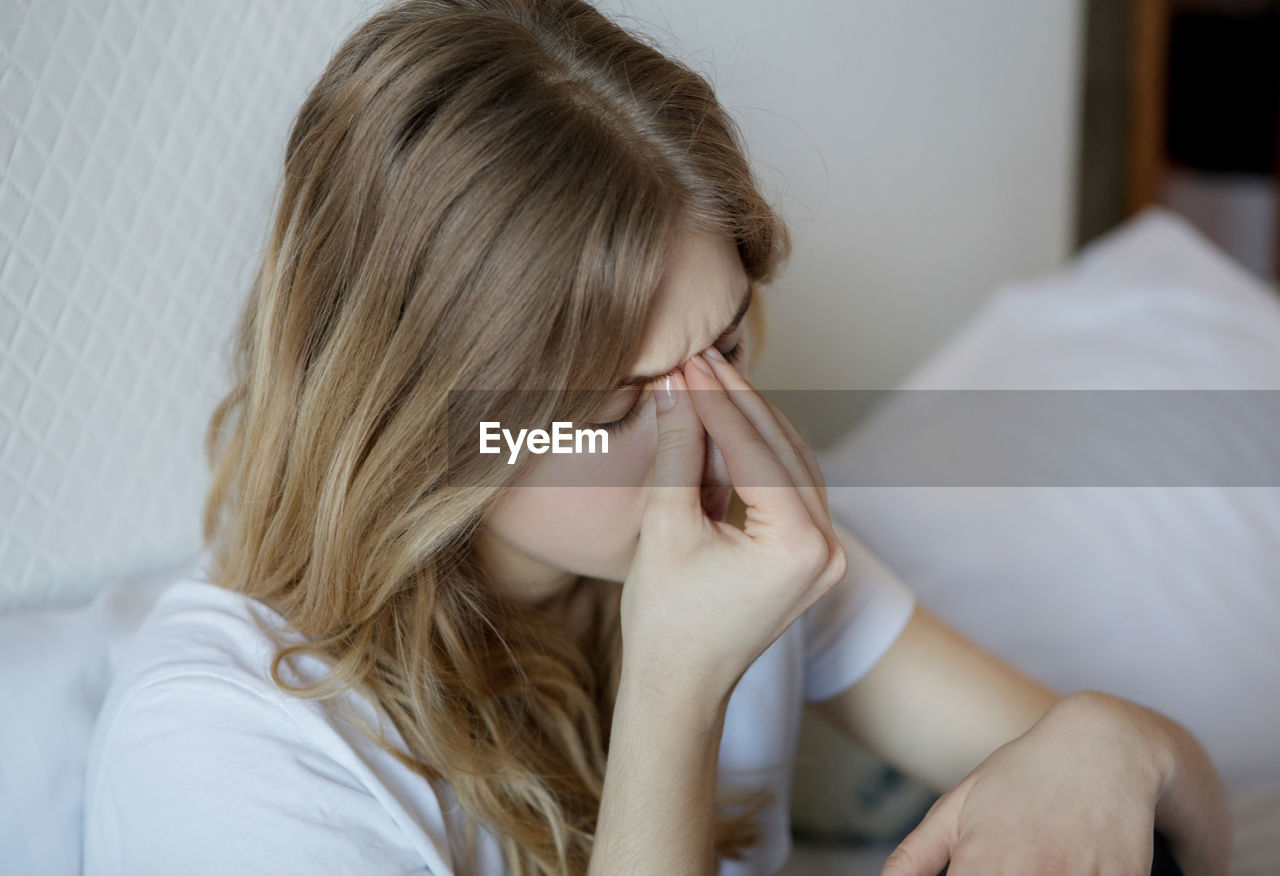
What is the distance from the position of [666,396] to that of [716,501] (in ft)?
0.36

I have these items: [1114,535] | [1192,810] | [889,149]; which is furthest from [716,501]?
[889,149]

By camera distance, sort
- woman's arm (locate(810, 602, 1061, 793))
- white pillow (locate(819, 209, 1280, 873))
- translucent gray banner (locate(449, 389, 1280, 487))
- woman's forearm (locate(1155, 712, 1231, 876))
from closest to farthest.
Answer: woman's forearm (locate(1155, 712, 1231, 876)) < woman's arm (locate(810, 602, 1061, 793)) < white pillow (locate(819, 209, 1280, 873)) < translucent gray banner (locate(449, 389, 1280, 487))

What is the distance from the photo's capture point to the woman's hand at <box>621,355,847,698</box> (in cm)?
64

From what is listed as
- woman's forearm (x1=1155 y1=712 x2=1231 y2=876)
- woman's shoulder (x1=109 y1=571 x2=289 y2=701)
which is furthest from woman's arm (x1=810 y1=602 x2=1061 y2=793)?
woman's shoulder (x1=109 y1=571 x2=289 y2=701)

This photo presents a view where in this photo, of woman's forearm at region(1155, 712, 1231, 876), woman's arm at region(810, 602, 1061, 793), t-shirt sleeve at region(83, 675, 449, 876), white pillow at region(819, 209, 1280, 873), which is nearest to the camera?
Answer: t-shirt sleeve at region(83, 675, 449, 876)

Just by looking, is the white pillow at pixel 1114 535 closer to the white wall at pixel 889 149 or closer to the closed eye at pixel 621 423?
the white wall at pixel 889 149

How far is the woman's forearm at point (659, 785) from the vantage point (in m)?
0.63

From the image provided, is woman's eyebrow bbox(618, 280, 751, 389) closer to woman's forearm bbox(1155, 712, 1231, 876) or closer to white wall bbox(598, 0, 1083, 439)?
white wall bbox(598, 0, 1083, 439)

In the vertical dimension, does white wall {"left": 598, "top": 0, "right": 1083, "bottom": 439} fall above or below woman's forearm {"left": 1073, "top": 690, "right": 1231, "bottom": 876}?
above

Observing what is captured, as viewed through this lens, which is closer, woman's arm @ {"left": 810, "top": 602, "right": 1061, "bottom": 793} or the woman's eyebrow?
the woman's eyebrow

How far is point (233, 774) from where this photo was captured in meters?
0.63

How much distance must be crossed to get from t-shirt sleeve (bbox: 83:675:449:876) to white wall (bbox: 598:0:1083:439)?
2.13ft

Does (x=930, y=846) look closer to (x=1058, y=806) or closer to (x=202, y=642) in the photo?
(x=1058, y=806)

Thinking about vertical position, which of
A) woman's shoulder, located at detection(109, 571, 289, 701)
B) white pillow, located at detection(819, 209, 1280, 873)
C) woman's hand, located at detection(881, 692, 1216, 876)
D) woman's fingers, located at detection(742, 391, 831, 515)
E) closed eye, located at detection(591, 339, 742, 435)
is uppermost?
closed eye, located at detection(591, 339, 742, 435)
